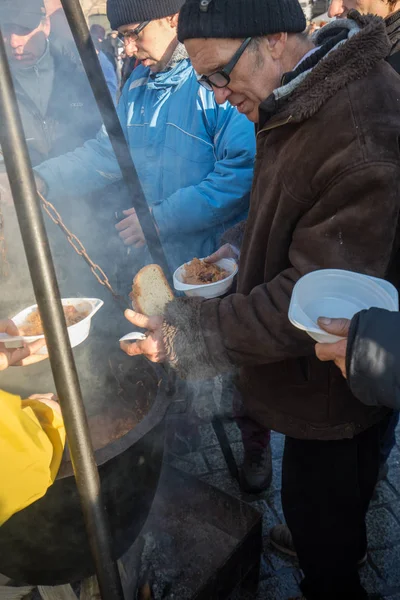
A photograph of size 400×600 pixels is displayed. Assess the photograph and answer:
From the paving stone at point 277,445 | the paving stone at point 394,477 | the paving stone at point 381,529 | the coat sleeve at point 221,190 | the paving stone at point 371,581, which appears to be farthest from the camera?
the paving stone at point 277,445

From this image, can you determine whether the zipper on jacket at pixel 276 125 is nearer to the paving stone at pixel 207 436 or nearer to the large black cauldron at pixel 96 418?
the large black cauldron at pixel 96 418

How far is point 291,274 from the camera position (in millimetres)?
1651

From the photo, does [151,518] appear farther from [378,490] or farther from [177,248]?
[177,248]

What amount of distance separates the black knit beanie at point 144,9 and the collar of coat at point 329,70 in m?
1.47

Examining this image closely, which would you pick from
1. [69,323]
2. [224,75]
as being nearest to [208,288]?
[69,323]

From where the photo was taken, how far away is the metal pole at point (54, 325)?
3.71 ft

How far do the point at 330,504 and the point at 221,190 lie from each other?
1.79 m

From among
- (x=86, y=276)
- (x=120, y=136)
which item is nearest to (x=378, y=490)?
(x=86, y=276)

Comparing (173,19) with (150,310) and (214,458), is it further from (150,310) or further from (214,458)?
(214,458)

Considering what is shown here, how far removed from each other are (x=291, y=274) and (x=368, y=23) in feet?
2.83

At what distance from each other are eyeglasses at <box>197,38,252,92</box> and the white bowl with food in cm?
99

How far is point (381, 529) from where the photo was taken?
2.79 metres

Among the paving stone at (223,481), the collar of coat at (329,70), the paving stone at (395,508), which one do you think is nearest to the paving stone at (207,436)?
the paving stone at (223,481)

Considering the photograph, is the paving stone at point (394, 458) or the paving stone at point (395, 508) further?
the paving stone at point (394, 458)
